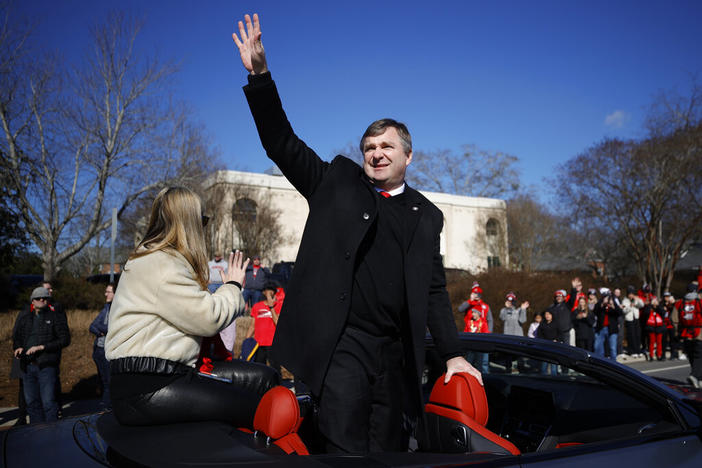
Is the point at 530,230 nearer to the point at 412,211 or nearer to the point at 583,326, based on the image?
the point at 583,326

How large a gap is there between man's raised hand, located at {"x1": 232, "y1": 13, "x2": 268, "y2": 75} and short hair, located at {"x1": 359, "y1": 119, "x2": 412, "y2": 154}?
52cm

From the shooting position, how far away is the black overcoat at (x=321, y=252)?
1839mm

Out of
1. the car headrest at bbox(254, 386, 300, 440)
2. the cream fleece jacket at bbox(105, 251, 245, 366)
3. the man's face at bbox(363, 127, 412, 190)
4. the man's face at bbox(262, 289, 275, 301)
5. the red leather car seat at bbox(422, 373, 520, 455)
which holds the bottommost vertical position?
the red leather car seat at bbox(422, 373, 520, 455)

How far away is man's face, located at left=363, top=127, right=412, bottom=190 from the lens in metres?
2.17

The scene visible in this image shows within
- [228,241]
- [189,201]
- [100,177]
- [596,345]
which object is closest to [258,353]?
[189,201]

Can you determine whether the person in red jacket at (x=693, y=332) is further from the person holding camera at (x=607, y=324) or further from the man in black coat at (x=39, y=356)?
the man in black coat at (x=39, y=356)

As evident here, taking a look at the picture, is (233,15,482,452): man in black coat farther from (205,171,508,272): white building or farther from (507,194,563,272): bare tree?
(507,194,563,272): bare tree

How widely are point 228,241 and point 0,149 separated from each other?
386 inches

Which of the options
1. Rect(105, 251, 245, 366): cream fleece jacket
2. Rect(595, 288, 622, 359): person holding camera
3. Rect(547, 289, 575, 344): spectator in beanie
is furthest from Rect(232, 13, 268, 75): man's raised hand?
Rect(595, 288, 622, 359): person holding camera

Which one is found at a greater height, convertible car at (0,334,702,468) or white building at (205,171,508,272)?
white building at (205,171,508,272)

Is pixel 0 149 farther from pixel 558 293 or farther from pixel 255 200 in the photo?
pixel 558 293

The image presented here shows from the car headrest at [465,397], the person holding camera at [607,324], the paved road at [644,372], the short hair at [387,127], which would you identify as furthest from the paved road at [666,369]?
the short hair at [387,127]

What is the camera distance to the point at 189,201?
7.08ft

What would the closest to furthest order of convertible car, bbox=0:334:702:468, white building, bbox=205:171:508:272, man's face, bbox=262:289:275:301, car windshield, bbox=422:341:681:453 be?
convertible car, bbox=0:334:702:468 < car windshield, bbox=422:341:681:453 < man's face, bbox=262:289:275:301 < white building, bbox=205:171:508:272
